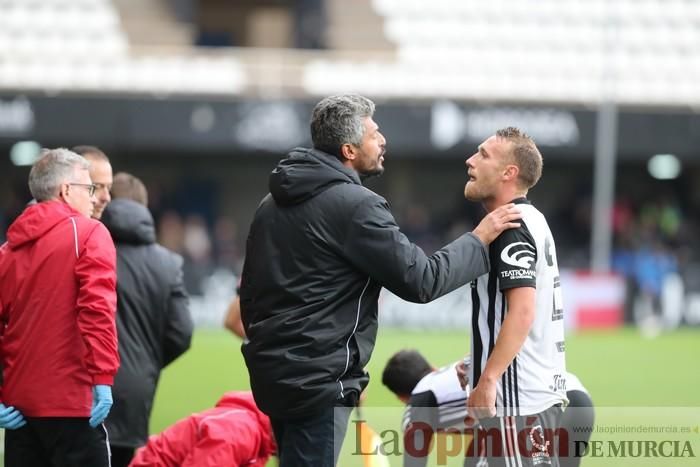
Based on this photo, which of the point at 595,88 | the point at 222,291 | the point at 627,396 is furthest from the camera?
the point at 595,88

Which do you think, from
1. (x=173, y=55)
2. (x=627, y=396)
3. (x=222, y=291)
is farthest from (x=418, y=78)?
(x=627, y=396)

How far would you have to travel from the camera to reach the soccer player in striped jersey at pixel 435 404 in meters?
5.11

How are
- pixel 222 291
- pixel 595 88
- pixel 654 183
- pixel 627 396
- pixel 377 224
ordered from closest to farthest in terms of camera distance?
pixel 377 224 < pixel 627 396 < pixel 222 291 < pixel 595 88 < pixel 654 183

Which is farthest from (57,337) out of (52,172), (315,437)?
(315,437)

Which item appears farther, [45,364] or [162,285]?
[162,285]

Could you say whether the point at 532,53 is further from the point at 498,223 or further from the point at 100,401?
the point at 100,401

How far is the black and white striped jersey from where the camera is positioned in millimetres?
4395

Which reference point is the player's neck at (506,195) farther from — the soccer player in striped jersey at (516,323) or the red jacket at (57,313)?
the red jacket at (57,313)

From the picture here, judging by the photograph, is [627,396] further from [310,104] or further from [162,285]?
[310,104]

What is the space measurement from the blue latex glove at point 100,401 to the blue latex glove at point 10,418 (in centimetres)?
33

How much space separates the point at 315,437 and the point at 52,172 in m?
1.67

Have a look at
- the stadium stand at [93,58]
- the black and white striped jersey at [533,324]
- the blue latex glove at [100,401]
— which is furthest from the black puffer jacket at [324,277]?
the stadium stand at [93,58]

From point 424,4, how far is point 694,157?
6.28 m

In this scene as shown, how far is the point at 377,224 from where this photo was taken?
166 inches
